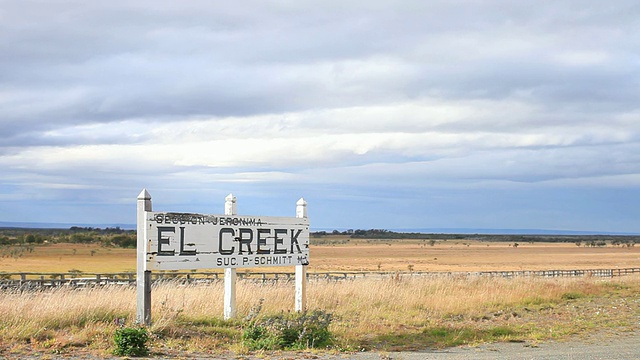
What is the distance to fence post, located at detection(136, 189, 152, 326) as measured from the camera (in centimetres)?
1161

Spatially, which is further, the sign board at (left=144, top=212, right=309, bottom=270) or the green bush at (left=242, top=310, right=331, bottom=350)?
the sign board at (left=144, top=212, right=309, bottom=270)

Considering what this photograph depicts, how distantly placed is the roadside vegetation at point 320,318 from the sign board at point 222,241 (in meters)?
0.96

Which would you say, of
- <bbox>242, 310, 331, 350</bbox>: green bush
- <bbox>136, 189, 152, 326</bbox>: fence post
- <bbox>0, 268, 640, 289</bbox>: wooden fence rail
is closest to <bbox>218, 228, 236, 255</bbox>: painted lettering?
<bbox>242, 310, 331, 350</bbox>: green bush

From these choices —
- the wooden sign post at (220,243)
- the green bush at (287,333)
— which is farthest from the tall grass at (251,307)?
the wooden sign post at (220,243)

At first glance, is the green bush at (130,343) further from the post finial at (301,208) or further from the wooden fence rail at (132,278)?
the wooden fence rail at (132,278)

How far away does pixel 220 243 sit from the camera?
13266 mm

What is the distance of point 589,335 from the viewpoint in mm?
13945

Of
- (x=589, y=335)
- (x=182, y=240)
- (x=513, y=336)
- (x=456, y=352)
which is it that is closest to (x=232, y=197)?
(x=182, y=240)

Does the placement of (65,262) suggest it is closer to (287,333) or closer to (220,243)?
(220,243)

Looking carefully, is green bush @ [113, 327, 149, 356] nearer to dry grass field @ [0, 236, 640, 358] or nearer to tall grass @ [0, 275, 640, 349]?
dry grass field @ [0, 236, 640, 358]

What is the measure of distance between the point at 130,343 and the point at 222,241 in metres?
3.57

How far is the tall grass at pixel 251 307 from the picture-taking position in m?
11.2

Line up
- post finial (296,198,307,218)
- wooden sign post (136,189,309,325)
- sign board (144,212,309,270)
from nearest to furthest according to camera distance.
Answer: wooden sign post (136,189,309,325)
sign board (144,212,309,270)
post finial (296,198,307,218)

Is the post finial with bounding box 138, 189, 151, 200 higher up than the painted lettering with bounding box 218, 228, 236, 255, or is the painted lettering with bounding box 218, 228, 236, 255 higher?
the post finial with bounding box 138, 189, 151, 200
